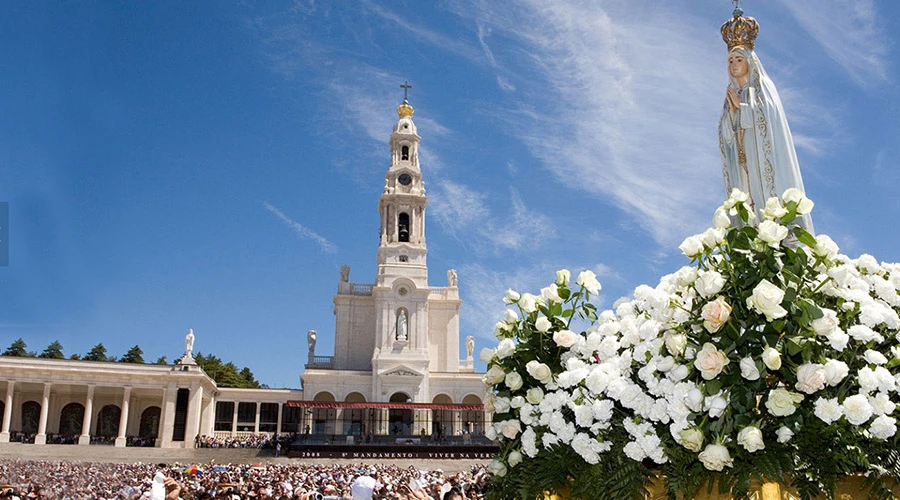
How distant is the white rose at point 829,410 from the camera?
4.27 m

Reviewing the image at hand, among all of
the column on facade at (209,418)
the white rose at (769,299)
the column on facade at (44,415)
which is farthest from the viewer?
the column on facade at (209,418)

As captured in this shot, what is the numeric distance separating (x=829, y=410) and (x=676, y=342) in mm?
935

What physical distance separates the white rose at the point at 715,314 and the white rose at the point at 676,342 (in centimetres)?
26

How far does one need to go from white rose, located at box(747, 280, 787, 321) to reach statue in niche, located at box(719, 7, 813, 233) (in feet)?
22.7

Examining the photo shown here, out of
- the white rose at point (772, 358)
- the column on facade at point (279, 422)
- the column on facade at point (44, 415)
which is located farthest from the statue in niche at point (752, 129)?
the column on facade at point (279, 422)

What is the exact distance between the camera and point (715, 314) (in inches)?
167

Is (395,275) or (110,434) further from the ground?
(395,275)

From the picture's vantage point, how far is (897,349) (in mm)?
4707

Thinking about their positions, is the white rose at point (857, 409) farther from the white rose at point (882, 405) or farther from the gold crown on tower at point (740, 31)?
the gold crown on tower at point (740, 31)

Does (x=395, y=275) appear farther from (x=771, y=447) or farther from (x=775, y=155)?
(x=771, y=447)

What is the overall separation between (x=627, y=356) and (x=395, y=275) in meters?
57.8

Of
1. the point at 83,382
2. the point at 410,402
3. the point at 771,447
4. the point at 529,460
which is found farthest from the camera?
the point at 410,402

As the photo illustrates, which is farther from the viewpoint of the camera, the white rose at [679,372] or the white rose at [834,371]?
the white rose at [679,372]

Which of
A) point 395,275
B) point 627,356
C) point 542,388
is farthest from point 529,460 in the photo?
point 395,275
